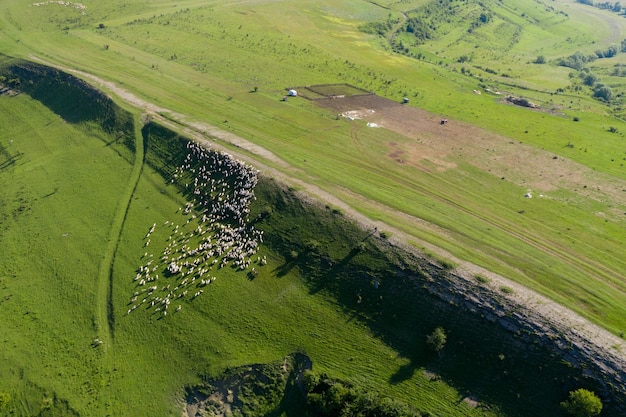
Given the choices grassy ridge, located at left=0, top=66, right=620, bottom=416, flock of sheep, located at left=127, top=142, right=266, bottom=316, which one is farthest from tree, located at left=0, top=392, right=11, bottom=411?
flock of sheep, located at left=127, top=142, right=266, bottom=316

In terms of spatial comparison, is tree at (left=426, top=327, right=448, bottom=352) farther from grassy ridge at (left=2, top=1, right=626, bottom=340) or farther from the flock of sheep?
the flock of sheep

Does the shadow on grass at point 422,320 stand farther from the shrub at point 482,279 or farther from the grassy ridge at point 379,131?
the grassy ridge at point 379,131

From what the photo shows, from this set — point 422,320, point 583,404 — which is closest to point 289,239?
point 422,320

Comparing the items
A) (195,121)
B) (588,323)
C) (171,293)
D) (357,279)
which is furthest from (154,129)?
(588,323)

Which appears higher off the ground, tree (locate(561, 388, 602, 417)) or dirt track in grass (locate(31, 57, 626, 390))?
dirt track in grass (locate(31, 57, 626, 390))

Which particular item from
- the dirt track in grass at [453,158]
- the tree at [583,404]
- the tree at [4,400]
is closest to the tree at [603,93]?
the dirt track in grass at [453,158]

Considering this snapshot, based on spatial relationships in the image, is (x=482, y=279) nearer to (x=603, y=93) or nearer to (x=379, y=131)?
(x=379, y=131)

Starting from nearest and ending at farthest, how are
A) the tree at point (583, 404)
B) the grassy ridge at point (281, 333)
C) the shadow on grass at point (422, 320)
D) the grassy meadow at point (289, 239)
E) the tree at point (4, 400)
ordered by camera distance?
the tree at point (583, 404)
the shadow on grass at point (422, 320)
the grassy ridge at point (281, 333)
the tree at point (4, 400)
the grassy meadow at point (289, 239)
